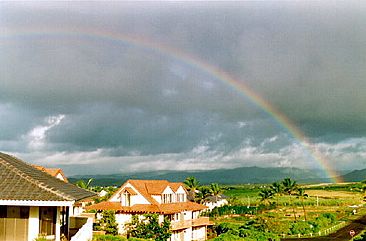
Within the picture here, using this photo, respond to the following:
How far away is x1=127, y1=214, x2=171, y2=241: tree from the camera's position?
1626 inches

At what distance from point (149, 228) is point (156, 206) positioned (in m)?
4.16

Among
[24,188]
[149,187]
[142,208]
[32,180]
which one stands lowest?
[142,208]

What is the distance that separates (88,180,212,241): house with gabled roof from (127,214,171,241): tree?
3.52ft

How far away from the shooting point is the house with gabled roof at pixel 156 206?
4447 centimetres

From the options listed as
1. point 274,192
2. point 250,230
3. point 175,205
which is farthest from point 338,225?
point 175,205

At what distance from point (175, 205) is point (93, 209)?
9.43 meters

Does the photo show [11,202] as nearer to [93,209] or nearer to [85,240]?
[85,240]

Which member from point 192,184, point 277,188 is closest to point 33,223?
point 192,184

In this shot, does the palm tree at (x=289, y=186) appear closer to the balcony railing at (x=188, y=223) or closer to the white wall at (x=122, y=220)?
the balcony railing at (x=188, y=223)

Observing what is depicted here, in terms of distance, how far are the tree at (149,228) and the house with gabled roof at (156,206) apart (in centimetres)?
107

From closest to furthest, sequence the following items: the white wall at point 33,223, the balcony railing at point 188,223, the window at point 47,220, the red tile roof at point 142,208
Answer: the white wall at point 33,223 → the window at point 47,220 → the red tile roof at point 142,208 → the balcony railing at point 188,223

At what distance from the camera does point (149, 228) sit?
4138cm

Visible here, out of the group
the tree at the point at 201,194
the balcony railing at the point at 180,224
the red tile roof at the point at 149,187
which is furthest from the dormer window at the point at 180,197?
the tree at the point at 201,194

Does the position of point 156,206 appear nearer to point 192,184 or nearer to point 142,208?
point 142,208
